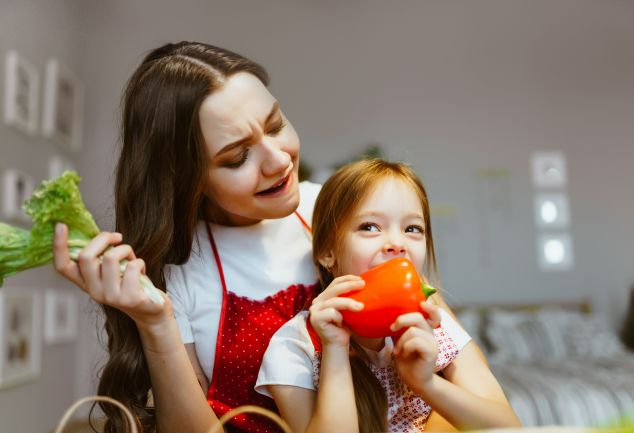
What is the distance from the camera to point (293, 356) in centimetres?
102

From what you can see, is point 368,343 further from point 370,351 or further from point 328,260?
point 328,260

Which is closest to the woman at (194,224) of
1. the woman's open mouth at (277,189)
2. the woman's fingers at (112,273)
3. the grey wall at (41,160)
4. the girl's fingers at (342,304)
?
the woman's open mouth at (277,189)

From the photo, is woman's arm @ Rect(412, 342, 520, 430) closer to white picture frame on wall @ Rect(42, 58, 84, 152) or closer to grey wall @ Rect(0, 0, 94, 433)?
grey wall @ Rect(0, 0, 94, 433)

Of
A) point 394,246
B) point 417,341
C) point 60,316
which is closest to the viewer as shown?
point 417,341

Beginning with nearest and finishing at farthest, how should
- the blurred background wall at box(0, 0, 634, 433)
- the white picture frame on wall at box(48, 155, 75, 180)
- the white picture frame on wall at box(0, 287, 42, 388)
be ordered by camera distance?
1. the white picture frame on wall at box(0, 287, 42, 388)
2. the white picture frame on wall at box(48, 155, 75, 180)
3. the blurred background wall at box(0, 0, 634, 433)

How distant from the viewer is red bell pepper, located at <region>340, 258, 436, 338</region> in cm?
85

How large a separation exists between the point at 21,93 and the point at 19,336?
1224 millimetres

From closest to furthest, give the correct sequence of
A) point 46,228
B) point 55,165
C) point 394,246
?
point 46,228
point 394,246
point 55,165

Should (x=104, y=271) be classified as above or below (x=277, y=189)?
below

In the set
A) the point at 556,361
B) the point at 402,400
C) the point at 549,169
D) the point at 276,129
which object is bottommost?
the point at 556,361

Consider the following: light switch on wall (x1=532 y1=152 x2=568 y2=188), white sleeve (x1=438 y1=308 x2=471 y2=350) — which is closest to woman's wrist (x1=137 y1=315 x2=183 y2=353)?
white sleeve (x1=438 y1=308 x2=471 y2=350)

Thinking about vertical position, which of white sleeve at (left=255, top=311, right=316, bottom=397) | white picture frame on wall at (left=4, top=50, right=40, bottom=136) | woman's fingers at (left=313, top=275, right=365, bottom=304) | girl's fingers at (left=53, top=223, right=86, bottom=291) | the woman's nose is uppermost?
white picture frame on wall at (left=4, top=50, right=40, bottom=136)

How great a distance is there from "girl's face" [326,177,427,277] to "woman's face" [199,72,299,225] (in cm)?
11

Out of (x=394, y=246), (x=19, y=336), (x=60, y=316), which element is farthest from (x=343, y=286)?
(x=60, y=316)
